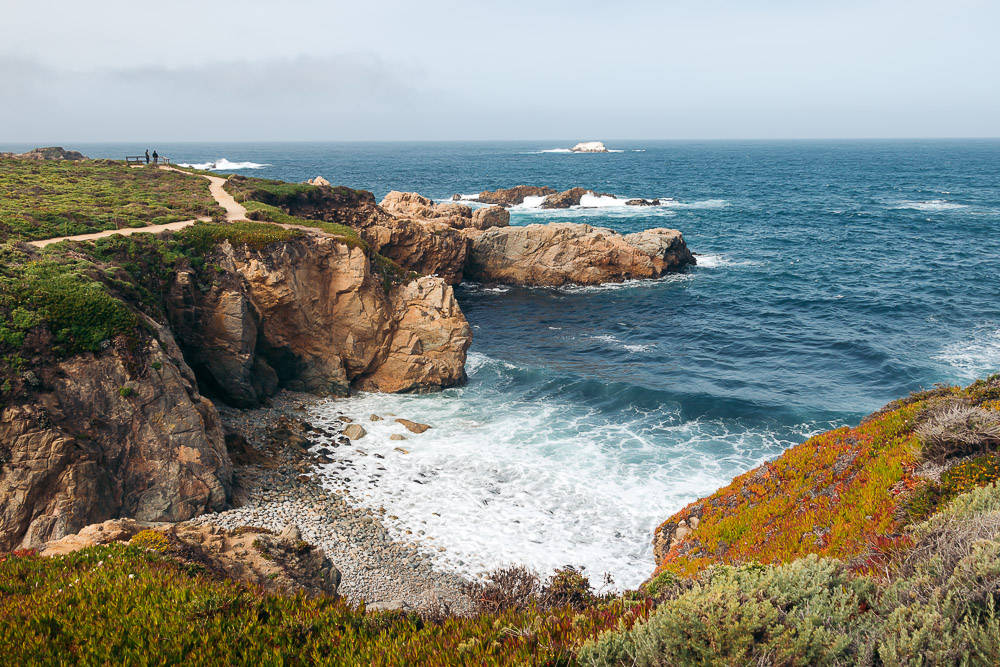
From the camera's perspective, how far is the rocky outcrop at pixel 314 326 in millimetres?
23266

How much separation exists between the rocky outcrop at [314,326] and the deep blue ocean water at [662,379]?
1.95m

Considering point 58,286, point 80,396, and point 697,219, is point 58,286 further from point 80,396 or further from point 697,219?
point 697,219

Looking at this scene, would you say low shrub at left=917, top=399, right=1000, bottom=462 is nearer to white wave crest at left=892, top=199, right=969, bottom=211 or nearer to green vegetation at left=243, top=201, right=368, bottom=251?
green vegetation at left=243, top=201, right=368, bottom=251

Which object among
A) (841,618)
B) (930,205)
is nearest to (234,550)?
(841,618)

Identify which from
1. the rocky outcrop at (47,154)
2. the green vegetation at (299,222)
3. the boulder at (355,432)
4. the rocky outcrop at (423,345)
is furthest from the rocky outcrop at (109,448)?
the rocky outcrop at (47,154)

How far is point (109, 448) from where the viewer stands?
50.5 ft

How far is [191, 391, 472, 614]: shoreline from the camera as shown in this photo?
14211 mm

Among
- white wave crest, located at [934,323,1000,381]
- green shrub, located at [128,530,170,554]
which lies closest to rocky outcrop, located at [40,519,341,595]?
green shrub, located at [128,530,170,554]

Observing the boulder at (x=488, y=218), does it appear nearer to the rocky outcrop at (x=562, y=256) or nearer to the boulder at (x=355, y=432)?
the rocky outcrop at (x=562, y=256)

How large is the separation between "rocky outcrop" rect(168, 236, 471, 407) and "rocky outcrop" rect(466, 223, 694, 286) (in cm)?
1926

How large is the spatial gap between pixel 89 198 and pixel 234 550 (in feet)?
95.3

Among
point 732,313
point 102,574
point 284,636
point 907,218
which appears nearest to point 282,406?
point 102,574

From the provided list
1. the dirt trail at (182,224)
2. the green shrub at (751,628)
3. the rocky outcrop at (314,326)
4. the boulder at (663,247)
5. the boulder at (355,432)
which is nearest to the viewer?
the green shrub at (751,628)

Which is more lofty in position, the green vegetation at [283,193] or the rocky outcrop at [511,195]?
the rocky outcrop at [511,195]
